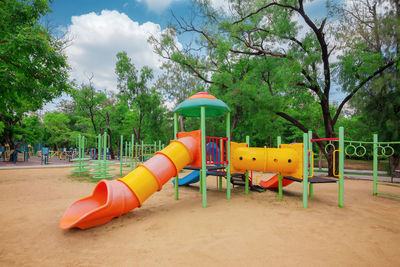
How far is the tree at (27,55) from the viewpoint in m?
6.66

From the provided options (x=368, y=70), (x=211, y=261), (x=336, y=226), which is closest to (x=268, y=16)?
(x=368, y=70)

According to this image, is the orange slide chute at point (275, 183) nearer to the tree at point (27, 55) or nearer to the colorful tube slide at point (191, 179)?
the colorful tube slide at point (191, 179)

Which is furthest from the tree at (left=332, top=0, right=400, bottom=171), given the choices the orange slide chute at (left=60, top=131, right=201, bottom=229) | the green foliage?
the green foliage

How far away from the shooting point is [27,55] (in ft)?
24.8

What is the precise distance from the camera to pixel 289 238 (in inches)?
135

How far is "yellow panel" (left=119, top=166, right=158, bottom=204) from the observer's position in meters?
4.42

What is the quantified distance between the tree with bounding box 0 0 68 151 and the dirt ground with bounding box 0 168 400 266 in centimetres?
475

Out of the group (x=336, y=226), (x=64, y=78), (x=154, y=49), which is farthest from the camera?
(x=154, y=49)

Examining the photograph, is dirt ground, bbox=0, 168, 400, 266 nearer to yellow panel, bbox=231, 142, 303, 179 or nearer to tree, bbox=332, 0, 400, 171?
yellow panel, bbox=231, 142, 303, 179

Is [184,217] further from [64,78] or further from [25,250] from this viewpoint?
[64,78]

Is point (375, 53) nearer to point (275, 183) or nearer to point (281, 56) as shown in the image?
point (281, 56)

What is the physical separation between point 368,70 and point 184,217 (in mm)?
12607

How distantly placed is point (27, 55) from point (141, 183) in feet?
22.8

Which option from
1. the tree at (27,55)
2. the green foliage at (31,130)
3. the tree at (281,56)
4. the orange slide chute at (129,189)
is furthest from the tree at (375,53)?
the green foliage at (31,130)
